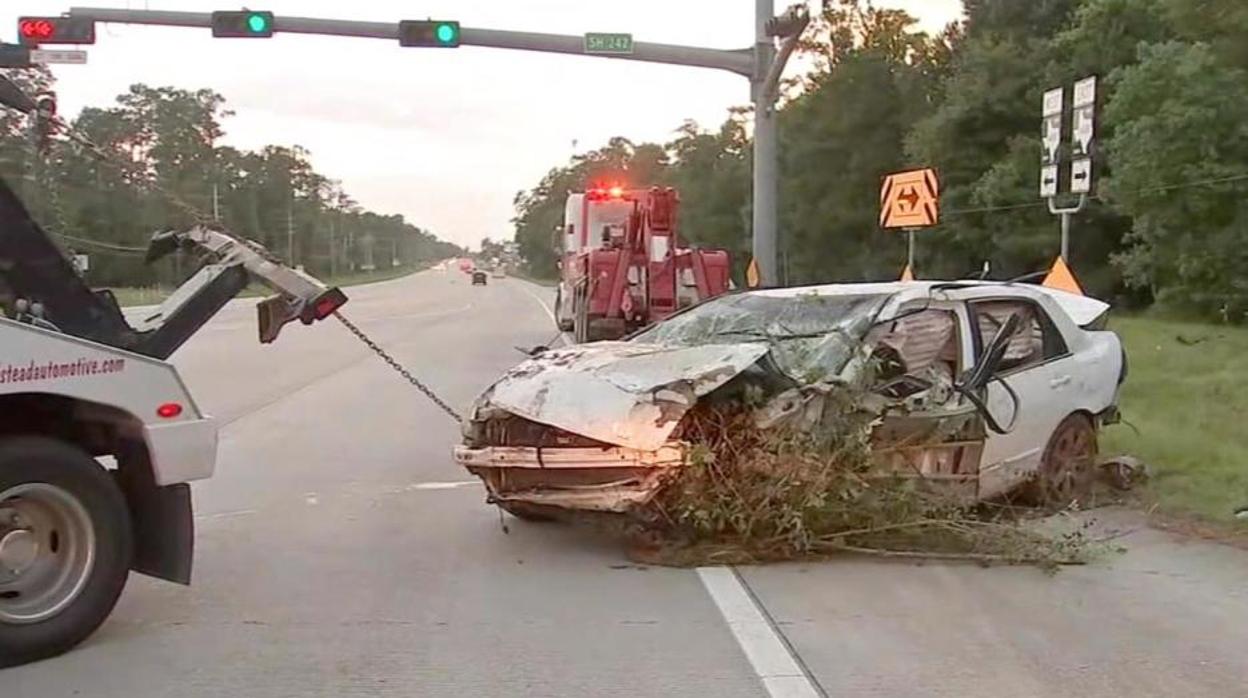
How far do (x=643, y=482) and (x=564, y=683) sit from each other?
2100mm

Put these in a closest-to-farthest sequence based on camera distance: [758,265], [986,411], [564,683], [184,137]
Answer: [564,683], [986,411], [758,265], [184,137]

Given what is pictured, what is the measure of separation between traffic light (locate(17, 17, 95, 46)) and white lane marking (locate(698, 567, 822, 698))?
18475 millimetres

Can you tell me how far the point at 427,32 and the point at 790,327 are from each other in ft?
50.1

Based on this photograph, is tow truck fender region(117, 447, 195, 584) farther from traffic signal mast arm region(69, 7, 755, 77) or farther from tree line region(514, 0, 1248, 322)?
traffic signal mast arm region(69, 7, 755, 77)

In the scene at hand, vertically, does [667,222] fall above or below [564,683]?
above

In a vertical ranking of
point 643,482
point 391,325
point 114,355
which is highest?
point 114,355

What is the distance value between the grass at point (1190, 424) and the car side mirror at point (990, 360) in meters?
1.60

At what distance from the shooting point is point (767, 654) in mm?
5773

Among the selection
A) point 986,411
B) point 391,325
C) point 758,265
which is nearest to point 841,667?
point 986,411

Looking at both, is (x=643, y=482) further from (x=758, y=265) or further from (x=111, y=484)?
(x=758, y=265)

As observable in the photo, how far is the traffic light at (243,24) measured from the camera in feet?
72.2

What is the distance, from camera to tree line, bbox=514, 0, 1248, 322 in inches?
1086

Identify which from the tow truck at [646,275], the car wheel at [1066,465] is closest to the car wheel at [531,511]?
the car wheel at [1066,465]

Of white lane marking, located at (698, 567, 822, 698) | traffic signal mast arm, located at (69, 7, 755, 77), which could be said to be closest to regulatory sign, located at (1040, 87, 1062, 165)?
white lane marking, located at (698, 567, 822, 698)
